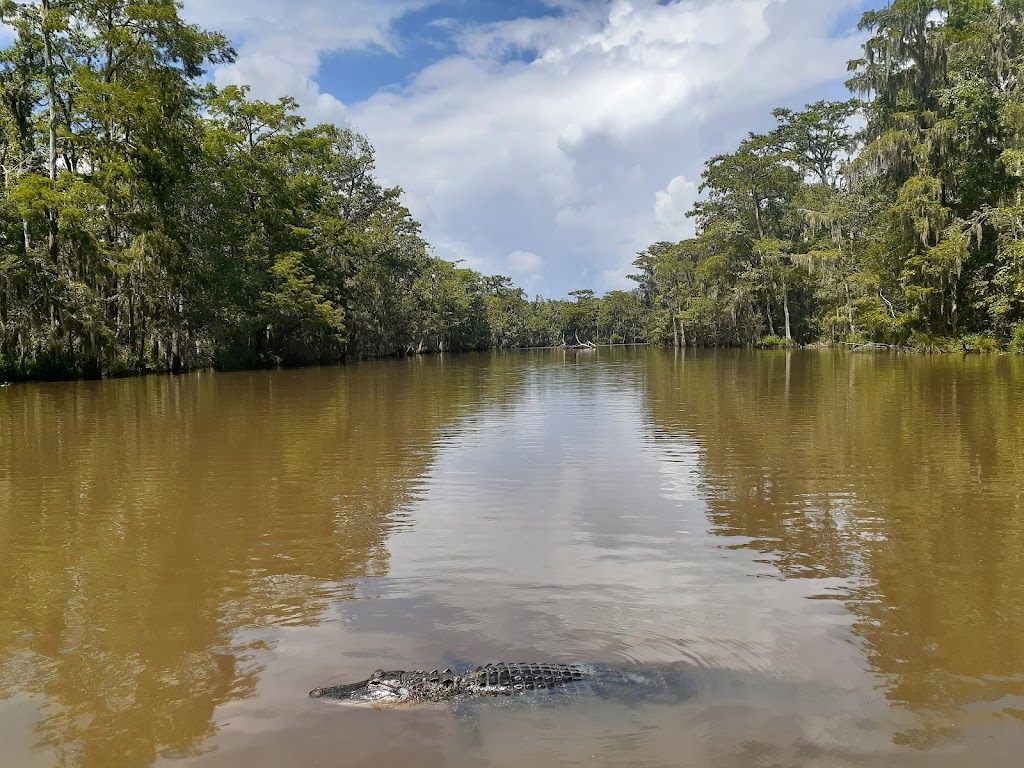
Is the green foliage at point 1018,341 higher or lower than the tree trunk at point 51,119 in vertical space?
lower

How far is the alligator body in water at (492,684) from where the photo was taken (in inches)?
128

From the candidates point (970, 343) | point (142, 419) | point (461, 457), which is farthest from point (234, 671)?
point (970, 343)

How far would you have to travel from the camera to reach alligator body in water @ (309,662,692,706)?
10.6 feet

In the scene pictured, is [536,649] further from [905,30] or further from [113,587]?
[905,30]

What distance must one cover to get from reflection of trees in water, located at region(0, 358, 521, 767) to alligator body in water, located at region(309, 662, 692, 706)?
66 centimetres

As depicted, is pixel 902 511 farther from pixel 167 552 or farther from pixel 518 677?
pixel 167 552

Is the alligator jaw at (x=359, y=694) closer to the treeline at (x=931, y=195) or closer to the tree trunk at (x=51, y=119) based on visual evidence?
the tree trunk at (x=51, y=119)

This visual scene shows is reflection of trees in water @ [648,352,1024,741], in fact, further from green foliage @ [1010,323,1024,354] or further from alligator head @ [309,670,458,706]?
green foliage @ [1010,323,1024,354]

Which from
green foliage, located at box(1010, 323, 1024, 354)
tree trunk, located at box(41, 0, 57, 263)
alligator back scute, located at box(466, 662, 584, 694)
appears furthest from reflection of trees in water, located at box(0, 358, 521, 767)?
green foliage, located at box(1010, 323, 1024, 354)

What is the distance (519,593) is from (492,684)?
132 centimetres

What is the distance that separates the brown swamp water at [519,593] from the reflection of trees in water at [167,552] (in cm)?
2

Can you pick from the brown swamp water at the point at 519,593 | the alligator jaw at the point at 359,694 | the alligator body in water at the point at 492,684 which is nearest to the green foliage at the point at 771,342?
the brown swamp water at the point at 519,593

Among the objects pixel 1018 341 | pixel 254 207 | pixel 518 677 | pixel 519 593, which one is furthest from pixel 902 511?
pixel 254 207

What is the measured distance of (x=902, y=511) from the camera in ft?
20.5
